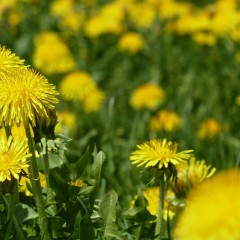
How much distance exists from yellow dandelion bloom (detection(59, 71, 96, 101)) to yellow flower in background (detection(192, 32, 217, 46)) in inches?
46.7

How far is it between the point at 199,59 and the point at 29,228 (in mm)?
3456

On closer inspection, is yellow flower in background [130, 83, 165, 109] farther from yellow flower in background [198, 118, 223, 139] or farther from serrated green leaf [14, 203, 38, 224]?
serrated green leaf [14, 203, 38, 224]

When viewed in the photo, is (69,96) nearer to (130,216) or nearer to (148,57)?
(148,57)

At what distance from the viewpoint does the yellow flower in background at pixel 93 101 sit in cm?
436

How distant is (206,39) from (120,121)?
148 centimetres

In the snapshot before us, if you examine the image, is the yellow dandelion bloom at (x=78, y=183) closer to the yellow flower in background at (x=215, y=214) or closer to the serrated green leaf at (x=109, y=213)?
the serrated green leaf at (x=109, y=213)

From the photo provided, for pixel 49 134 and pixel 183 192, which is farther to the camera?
pixel 183 192

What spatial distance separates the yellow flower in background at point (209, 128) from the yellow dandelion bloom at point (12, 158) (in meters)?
2.05

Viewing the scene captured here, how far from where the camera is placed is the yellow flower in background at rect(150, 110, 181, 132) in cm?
387

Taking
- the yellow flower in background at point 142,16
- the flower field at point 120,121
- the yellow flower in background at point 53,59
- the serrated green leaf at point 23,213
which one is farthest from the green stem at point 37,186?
the yellow flower in background at point 142,16

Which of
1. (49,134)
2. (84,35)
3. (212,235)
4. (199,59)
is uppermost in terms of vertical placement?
(84,35)

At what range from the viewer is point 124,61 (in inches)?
214

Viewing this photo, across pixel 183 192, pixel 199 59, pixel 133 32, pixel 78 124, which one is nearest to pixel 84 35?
→ pixel 133 32

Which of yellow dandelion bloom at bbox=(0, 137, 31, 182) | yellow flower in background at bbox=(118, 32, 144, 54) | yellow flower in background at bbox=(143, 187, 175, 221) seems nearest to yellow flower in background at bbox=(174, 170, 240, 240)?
yellow dandelion bloom at bbox=(0, 137, 31, 182)
